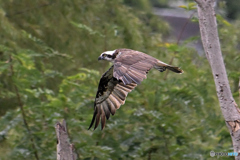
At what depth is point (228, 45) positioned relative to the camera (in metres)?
7.38

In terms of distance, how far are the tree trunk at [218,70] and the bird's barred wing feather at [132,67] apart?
59cm

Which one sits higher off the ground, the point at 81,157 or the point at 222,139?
the point at 222,139

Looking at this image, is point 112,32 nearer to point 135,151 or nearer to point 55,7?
point 55,7

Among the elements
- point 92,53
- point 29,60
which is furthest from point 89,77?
point 92,53

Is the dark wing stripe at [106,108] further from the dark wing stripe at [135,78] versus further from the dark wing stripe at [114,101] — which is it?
the dark wing stripe at [135,78]

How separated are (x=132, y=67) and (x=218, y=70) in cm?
81

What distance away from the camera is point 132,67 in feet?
13.1

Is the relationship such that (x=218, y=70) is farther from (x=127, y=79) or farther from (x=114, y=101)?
(x=114, y=101)

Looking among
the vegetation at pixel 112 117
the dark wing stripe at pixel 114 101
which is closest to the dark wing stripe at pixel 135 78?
the dark wing stripe at pixel 114 101

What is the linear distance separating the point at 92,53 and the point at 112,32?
2.37 feet

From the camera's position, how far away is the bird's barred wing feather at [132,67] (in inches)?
148

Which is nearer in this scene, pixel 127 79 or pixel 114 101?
pixel 127 79

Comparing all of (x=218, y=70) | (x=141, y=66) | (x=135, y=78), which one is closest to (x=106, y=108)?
(x=141, y=66)

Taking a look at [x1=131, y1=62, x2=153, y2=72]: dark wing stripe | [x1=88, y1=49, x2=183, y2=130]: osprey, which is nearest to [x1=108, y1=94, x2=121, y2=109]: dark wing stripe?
[x1=88, y1=49, x2=183, y2=130]: osprey
